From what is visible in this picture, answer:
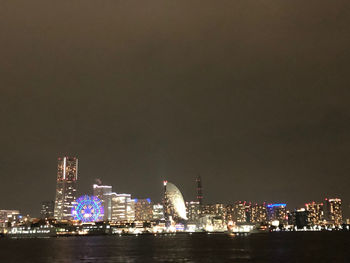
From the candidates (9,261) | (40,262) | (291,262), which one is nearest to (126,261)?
(40,262)

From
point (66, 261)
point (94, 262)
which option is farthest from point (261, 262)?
point (66, 261)

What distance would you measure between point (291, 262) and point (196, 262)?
13.7 m

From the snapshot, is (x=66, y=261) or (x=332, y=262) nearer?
(x=332, y=262)

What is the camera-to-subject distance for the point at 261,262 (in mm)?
59281

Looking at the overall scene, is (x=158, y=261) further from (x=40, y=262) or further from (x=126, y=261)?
(x=40, y=262)

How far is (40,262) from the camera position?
205ft

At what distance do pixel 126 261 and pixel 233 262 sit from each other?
1549 centimetres

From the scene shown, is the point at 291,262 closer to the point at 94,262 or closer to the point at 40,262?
the point at 94,262

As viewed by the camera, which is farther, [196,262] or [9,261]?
[9,261]

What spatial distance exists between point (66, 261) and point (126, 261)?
939 cm

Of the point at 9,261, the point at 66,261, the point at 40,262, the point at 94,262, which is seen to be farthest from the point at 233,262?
the point at 9,261

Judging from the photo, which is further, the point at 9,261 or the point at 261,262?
the point at 9,261

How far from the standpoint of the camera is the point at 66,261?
62.1 meters

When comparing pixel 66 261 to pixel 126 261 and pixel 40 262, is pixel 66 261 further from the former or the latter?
pixel 126 261
